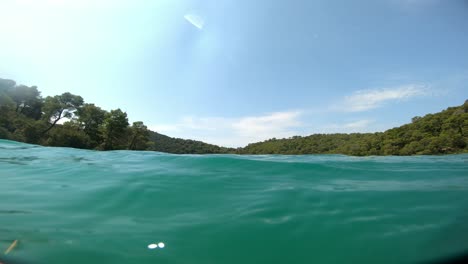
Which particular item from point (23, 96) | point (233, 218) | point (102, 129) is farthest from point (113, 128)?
point (233, 218)

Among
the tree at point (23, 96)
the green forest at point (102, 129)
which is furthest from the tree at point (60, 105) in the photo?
the tree at point (23, 96)

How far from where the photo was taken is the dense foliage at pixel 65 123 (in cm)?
3313

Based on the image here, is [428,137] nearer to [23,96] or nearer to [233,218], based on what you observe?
[233,218]

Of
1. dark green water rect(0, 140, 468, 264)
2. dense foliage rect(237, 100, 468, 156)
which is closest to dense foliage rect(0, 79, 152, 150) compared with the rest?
dark green water rect(0, 140, 468, 264)

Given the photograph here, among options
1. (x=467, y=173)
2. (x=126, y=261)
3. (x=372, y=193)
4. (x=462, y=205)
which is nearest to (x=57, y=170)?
(x=126, y=261)

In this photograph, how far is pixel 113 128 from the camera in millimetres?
40188

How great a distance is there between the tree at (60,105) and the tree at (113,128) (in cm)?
936

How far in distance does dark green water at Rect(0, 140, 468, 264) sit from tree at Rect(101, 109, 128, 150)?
122 ft

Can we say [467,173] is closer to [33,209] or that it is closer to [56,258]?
[56,258]

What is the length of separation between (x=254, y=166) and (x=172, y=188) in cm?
293

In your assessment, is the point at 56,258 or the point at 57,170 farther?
the point at 57,170

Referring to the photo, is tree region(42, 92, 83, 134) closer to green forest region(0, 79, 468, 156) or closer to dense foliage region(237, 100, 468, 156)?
green forest region(0, 79, 468, 156)

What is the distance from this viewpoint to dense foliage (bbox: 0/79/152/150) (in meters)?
33.1

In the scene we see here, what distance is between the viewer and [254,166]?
23.2ft
